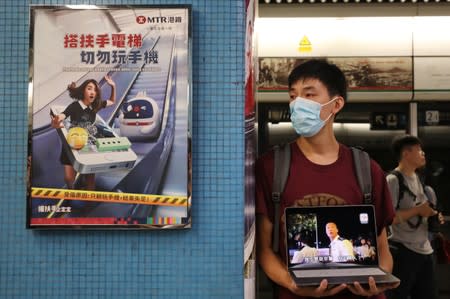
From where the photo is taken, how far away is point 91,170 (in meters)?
1.95

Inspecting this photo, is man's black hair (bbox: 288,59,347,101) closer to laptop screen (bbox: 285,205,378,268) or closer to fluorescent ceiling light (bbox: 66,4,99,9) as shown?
laptop screen (bbox: 285,205,378,268)

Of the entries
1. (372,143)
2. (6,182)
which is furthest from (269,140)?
(6,182)

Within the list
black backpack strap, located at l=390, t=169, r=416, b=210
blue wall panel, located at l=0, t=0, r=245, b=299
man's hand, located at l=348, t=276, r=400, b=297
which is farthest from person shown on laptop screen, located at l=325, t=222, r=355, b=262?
black backpack strap, located at l=390, t=169, r=416, b=210

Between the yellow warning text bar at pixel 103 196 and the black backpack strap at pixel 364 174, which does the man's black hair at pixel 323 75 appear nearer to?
the black backpack strap at pixel 364 174

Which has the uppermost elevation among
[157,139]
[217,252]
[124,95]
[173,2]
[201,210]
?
[173,2]

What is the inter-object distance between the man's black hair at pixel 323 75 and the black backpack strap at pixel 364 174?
0.92ft

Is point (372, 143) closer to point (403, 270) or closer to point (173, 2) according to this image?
point (403, 270)

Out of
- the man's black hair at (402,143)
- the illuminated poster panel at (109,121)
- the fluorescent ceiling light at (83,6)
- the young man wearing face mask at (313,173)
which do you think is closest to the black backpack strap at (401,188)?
the man's black hair at (402,143)

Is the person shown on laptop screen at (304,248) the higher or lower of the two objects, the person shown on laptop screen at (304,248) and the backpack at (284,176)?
the lower

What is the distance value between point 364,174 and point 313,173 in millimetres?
219

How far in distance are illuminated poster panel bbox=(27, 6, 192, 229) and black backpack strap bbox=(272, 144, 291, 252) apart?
363 millimetres

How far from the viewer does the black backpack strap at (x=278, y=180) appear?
6.74 feet

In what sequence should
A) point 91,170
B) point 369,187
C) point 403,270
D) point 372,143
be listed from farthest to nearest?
point 372,143, point 403,270, point 369,187, point 91,170

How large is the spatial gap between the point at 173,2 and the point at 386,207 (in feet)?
4.00
